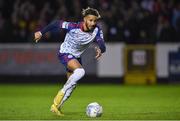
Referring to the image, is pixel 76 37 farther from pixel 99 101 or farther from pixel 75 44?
pixel 99 101

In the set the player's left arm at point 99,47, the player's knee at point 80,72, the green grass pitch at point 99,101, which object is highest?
the player's left arm at point 99,47

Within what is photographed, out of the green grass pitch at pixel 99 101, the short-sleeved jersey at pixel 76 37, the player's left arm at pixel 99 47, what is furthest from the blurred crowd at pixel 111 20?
the player's left arm at pixel 99 47

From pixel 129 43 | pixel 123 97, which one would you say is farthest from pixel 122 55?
pixel 123 97

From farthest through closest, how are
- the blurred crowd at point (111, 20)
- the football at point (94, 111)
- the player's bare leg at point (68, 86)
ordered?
the blurred crowd at point (111, 20), the player's bare leg at point (68, 86), the football at point (94, 111)

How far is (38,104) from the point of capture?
1659 centimetres

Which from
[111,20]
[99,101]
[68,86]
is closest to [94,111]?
[68,86]

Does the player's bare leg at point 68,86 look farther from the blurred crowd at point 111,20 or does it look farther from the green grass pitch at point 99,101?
the blurred crowd at point 111,20

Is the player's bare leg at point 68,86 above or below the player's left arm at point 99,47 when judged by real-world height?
below

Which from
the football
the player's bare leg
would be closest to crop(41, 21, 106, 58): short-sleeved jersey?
the player's bare leg

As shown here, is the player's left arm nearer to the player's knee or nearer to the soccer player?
the soccer player

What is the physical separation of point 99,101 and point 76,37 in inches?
178

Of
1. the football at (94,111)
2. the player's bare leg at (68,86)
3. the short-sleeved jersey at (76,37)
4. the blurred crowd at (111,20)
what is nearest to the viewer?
the football at (94,111)

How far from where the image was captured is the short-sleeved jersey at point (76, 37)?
1352cm

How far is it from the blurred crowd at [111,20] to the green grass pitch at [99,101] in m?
1.89
